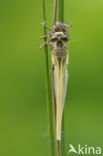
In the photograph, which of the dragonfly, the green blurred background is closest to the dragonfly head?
the dragonfly

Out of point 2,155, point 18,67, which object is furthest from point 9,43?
point 2,155

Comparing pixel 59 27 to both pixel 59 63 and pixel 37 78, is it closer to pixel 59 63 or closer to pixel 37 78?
pixel 59 63

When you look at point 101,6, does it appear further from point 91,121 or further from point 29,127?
point 29,127

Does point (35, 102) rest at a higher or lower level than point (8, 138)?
higher

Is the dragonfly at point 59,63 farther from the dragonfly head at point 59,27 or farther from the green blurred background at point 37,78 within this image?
the green blurred background at point 37,78

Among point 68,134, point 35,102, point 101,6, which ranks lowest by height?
point 68,134

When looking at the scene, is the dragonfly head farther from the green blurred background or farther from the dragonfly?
the green blurred background
